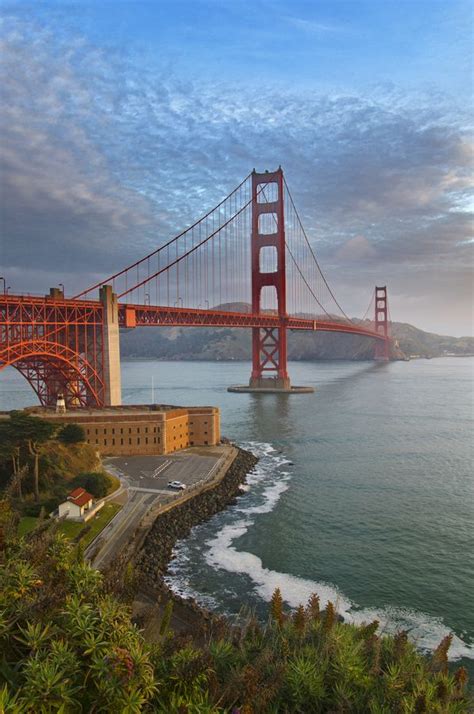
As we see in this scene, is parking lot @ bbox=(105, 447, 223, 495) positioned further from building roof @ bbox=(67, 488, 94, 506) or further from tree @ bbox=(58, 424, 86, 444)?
building roof @ bbox=(67, 488, 94, 506)

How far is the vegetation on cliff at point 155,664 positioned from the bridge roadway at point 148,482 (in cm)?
814

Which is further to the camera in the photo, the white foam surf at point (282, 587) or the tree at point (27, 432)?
the tree at point (27, 432)

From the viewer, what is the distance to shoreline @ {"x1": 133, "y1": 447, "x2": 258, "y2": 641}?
1490 cm

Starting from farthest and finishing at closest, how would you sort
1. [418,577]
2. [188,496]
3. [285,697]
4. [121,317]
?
[121,317] → [188,496] → [418,577] → [285,697]

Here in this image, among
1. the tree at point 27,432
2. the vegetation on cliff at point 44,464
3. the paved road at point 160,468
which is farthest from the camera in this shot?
the paved road at point 160,468

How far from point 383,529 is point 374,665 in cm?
1421

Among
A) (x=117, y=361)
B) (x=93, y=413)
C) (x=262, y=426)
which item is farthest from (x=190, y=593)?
(x=262, y=426)

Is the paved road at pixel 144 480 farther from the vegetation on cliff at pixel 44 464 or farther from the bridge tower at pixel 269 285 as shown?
the bridge tower at pixel 269 285

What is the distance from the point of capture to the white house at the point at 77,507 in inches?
871

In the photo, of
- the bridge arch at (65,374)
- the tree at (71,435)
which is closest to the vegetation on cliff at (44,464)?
the tree at (71,435)

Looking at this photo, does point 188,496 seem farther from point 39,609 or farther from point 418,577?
point 39,609

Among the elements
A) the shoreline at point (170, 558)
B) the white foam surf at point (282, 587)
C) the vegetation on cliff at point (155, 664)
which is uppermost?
the vegetation on cliff at point (155, 664)

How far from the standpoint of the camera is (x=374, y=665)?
10.4 metres

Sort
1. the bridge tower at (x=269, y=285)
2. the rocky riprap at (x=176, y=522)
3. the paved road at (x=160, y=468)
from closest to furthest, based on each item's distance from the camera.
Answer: the rocky riprap at (x=176, y=522), the paved road at (x=160, y=468), the bridge tower at (x=269, y=285)
